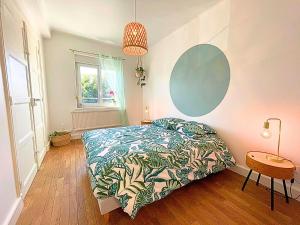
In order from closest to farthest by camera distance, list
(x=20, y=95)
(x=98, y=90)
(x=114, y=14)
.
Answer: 1. (x=20, y=95)
2. (x=114, y=14)
3. (x=98, y=90)

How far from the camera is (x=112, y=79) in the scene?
4070 millimetres

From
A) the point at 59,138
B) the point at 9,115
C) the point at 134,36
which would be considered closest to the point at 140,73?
the point at 134,36

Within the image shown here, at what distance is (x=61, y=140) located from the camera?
3.36 m

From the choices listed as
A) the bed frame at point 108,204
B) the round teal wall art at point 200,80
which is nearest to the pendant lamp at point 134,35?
the round teal wall art at point 200,80

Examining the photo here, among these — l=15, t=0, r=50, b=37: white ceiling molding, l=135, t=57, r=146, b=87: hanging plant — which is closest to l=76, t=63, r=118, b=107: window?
l=135, t=57, r=146, b=87: hanging plant

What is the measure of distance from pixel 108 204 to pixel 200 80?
89.8 inches

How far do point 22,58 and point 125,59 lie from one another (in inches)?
102

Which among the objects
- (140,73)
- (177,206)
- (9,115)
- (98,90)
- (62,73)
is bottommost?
(177,206)

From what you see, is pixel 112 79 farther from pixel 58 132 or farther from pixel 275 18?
pixel 275 18

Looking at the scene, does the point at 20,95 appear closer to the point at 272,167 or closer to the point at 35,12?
the point at 35,12

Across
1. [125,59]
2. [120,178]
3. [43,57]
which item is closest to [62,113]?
[43,57]

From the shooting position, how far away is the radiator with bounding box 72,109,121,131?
377 cm

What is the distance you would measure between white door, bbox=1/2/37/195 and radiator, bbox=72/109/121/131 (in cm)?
155

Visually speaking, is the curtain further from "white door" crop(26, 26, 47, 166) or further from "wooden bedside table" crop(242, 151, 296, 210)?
"wooden bedside table" crop(242, 151, 296, 210)
